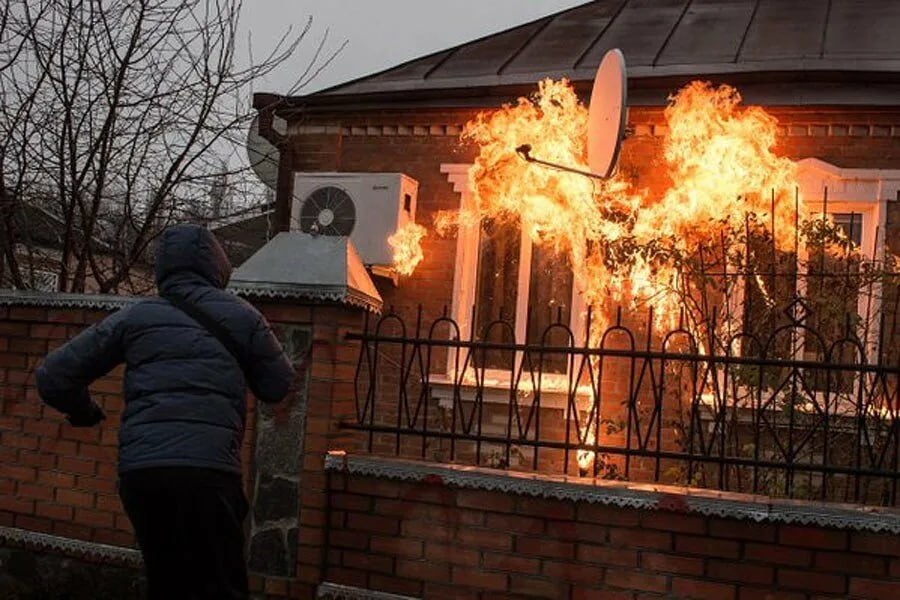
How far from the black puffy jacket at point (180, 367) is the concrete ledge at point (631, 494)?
2.78ft

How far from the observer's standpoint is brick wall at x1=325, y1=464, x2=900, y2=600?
3.26 m

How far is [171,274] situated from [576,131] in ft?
17.0

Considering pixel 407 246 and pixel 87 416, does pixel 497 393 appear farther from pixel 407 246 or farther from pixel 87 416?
pixel 87 416

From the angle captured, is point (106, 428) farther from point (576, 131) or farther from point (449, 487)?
point (576, 131)

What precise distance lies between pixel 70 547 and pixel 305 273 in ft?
5.65

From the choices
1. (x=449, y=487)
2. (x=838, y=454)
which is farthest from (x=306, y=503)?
(x=838, y=454)

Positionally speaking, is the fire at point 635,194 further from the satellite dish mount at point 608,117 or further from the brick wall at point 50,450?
the brick wall at point 50,450

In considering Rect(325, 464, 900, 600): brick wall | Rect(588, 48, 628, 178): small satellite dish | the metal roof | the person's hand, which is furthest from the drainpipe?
the person's hand

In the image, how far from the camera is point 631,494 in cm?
343

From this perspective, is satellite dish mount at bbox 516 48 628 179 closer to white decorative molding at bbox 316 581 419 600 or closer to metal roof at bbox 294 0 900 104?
metal roof at bbox 294 0 900 104

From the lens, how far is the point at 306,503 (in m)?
3.91

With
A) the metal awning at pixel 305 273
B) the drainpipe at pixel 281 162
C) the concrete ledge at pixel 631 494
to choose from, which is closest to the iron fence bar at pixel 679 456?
the concrete ledge at pixel 631 494

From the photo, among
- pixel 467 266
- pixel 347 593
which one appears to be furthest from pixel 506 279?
pixel 347 593

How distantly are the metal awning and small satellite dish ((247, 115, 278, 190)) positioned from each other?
3.28 m
